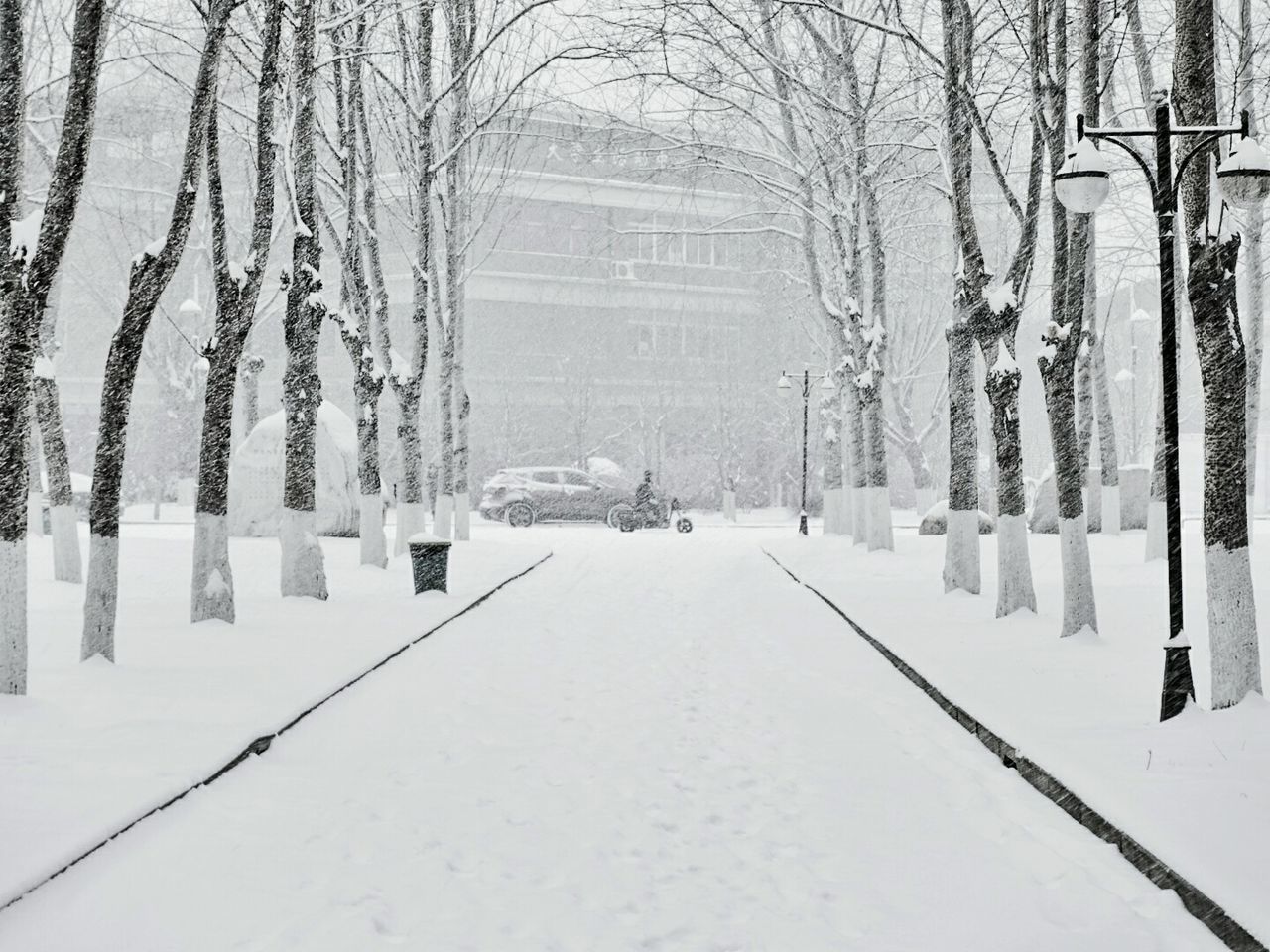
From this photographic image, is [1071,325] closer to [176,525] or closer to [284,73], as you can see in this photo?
[284,73]

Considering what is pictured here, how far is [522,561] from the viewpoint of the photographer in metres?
22.7

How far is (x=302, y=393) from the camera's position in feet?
49.1

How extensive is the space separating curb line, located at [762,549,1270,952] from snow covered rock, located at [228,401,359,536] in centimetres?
1924

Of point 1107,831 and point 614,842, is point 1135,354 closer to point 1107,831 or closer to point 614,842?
point 1107,831

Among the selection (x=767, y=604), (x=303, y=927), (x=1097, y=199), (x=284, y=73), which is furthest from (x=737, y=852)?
(x=284, y=73)

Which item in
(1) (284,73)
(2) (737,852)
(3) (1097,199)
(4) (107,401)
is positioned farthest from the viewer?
(1) (284,73)

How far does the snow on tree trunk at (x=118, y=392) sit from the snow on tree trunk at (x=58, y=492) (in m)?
7.05

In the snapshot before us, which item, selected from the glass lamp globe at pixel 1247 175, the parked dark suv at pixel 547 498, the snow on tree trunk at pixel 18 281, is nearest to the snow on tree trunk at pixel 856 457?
the parked dark suv at pixel 547 498

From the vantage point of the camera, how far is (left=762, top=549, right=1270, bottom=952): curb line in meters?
4.29

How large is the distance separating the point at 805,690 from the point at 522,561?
44.9 feet

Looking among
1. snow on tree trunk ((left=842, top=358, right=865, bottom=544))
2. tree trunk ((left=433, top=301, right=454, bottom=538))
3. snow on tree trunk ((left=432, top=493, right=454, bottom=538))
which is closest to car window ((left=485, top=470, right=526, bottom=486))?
tree trunk ((left=433, top=301, right=454, bottom=538))

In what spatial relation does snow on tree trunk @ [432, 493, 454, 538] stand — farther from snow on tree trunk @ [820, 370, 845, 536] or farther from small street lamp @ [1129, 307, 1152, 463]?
small street lamp @ [1129, 307, 1152, 463]

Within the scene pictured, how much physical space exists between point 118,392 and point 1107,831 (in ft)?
26.4

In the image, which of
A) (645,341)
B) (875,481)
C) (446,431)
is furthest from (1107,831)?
(645,341)
